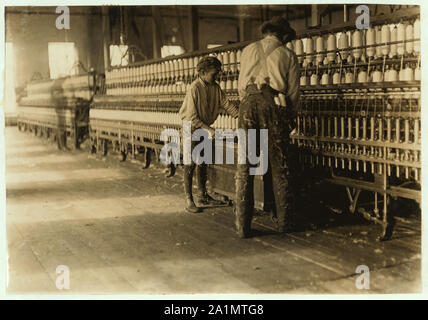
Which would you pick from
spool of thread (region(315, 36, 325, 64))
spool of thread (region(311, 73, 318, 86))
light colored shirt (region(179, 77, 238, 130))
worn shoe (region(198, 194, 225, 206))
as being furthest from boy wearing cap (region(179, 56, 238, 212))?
spool of thread (region(315, 36, 325, 64))

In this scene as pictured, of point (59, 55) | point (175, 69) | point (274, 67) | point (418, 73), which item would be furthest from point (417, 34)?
point (59, 55)

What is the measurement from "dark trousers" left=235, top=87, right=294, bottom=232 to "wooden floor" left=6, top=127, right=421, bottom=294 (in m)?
0.32

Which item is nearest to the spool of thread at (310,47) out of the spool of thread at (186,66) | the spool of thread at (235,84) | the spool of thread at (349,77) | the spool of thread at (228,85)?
the spool of thread at (349,77)

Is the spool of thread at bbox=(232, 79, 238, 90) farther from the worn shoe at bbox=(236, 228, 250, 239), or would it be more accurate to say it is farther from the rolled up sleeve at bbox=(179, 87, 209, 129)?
the worn shoe at bbox=(236, 228, 250, 239)

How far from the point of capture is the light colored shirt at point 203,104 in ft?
18.3

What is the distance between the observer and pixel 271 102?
14.4 feet

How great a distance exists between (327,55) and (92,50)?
17.5m

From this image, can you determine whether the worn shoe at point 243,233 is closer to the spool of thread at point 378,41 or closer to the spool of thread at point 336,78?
the spool of thread at point 336,78

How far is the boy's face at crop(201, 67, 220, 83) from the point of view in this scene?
5.52 meters

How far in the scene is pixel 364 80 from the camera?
4.58 m

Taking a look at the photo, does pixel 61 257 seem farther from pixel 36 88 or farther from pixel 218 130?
pixel 36 88

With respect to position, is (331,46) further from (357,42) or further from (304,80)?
(304,80)

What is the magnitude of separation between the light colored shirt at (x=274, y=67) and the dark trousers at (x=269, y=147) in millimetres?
99

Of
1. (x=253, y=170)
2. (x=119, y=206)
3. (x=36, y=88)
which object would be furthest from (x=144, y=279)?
(x=36, y=88)
